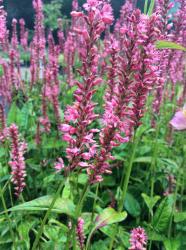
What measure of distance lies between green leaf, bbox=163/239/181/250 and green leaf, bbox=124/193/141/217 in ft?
1.37

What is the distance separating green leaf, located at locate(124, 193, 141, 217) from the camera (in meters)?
2.85

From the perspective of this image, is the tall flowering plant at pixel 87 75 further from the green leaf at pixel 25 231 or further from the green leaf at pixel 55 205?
the green leaf at pixel 25 231

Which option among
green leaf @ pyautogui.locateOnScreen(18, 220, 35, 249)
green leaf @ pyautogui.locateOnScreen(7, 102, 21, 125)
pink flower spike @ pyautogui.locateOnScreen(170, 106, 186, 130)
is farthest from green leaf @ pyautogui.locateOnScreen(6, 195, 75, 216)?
green leaf @ pyautogui.locateOnScreen(7, 102, 21, 125)

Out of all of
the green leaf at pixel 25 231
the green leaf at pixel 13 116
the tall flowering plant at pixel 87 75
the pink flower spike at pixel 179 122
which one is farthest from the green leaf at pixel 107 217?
the green leaf at pixel 13 116

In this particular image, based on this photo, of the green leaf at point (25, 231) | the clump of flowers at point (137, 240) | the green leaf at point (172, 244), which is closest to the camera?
the clump of flowers at point (137, 240)

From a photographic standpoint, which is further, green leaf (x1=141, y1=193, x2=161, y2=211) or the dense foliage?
green leaf (x1=141, y1=193, x2=161, y2=211)

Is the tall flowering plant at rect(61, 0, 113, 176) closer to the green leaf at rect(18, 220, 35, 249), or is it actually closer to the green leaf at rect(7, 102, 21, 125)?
the green leaf at rect(18, 220, 35, 249)

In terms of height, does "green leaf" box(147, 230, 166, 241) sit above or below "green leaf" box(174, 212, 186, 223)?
below

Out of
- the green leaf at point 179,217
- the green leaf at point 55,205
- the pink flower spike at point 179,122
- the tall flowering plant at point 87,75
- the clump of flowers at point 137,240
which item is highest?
the tall flowering plant at point 87,75

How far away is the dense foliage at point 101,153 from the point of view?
1.33 m

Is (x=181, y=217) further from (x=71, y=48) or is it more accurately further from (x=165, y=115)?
(x=71, y=48)

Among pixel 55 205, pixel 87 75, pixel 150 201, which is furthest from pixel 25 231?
pixel 87 75

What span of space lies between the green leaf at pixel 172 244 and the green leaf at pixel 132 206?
16.4 inches

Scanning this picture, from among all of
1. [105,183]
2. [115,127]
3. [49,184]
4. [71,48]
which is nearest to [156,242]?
[105,183]
